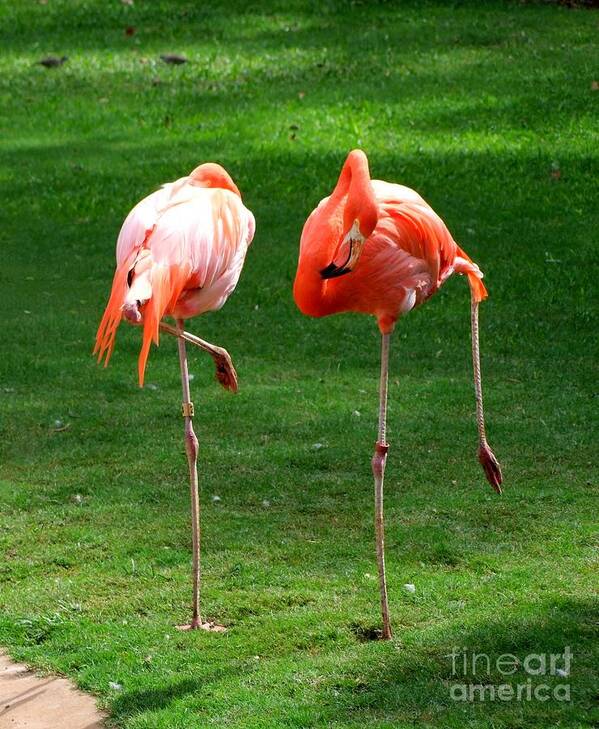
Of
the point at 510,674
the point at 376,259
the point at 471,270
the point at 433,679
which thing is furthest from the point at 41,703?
the point at 471,270

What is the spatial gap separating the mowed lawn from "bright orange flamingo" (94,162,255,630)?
54cm

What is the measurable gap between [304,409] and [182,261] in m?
2.53

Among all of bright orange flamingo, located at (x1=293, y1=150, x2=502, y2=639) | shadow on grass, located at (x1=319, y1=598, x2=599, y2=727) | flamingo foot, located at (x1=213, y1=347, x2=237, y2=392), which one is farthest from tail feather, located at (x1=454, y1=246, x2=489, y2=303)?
shadow on grass, located at (x1=319, y1=598, x2=599, y2=727)

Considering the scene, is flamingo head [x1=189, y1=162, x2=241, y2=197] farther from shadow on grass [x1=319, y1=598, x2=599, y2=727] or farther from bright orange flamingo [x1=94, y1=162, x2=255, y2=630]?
shadow on grass [x1=319, y1=598, x2=599, y2=727]

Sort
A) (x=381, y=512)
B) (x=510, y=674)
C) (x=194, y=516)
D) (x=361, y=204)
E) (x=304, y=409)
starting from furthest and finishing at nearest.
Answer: (x=304, y=409)
(x=194, y=516)
(x=381, y=512)
(x=361, y=204)
(x=510, y=674)

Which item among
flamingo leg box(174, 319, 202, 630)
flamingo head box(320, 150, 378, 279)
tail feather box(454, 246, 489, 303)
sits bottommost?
flamingo leg box(174, 319, 202, 630)

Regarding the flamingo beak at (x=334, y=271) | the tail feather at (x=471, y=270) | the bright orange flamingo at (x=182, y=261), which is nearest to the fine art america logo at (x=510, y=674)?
the bright orange flamingo at (x=182, y=261)

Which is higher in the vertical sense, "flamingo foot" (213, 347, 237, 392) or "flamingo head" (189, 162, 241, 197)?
"flamingo head" (189, 162, 241, 197)

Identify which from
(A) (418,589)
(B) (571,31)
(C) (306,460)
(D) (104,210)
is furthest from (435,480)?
(B) (571,31)

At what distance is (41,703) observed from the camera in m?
4.09

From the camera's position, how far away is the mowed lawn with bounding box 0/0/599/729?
14.0 ft

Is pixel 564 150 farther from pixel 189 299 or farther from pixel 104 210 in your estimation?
pixel 189 299

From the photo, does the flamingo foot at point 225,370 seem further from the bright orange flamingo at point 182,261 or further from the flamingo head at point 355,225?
the flamingo head at point 355,225

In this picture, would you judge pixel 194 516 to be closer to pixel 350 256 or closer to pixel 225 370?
pixel 225 370
